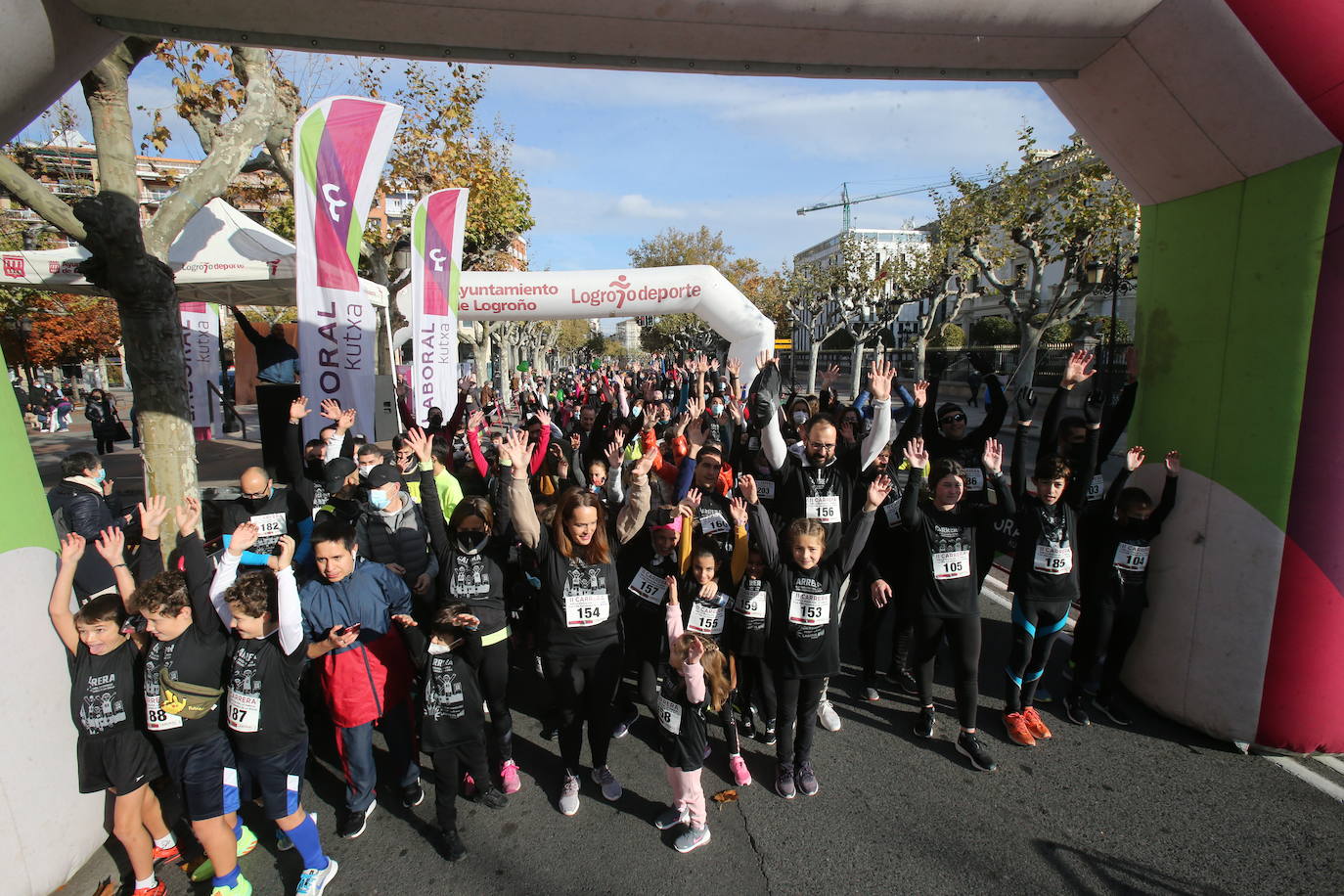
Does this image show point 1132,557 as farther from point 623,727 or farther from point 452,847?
point 452,847

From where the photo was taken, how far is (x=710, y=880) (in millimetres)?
2863

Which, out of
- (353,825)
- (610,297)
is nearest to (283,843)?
(353,825)

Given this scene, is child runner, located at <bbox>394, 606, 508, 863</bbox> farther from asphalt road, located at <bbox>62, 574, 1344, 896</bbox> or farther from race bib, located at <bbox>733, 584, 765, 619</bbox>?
race bib, located at <bbox>733, 584, 765, 619</bbox>

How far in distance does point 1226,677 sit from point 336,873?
477 cm

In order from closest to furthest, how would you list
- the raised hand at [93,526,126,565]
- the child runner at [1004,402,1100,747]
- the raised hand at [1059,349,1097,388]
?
the raised hand at [93,526,126,565] → the child runner at [1004,402,1100,747] → the raised hand at [1059,349,1097,388]

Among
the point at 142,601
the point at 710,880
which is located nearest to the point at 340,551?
the point at 142,601

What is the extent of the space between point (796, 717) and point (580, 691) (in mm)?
1165

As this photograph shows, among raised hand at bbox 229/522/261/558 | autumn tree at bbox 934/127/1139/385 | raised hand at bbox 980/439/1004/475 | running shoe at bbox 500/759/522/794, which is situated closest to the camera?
raised hand at bbox 229/522/261/558

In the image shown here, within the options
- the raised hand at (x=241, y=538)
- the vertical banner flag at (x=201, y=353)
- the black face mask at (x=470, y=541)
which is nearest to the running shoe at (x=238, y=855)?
the raised hand at (x=241, y=538)

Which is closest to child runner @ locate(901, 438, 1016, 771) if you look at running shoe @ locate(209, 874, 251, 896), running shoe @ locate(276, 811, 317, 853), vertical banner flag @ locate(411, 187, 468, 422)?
running shoe @ locate(276, 811, 317, 853)

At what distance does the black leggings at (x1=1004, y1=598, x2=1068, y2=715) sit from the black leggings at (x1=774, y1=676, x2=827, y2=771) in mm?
1380

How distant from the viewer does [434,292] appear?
6.65 m

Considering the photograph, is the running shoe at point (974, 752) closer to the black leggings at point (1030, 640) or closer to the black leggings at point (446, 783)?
the black leggings at point (1030, 640)

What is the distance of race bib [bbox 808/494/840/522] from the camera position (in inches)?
164
